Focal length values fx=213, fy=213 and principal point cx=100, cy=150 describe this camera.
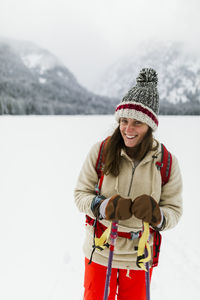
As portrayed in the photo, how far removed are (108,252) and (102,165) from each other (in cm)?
66

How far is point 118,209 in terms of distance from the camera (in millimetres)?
1287

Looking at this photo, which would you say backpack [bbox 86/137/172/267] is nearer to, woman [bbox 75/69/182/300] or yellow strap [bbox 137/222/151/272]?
woman [bbox 75/69/182/300]

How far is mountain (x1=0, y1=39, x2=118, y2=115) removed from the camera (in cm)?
5694

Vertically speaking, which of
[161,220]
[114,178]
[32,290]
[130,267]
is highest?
[114,178]

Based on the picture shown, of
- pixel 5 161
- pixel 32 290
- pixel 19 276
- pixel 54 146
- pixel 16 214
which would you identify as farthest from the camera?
pixel 54 146

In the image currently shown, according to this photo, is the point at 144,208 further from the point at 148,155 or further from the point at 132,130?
the point at 132,130

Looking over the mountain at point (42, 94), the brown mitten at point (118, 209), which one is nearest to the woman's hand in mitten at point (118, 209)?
the brown mitten at point (118, 209)

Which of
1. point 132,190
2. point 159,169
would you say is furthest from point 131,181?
point 159,169

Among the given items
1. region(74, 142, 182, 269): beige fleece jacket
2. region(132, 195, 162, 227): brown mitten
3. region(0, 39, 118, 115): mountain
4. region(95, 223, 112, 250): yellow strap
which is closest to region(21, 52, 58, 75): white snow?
region(0, 39, 118, 115): mountain

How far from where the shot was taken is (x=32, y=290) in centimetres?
260

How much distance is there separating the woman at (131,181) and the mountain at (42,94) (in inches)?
1971

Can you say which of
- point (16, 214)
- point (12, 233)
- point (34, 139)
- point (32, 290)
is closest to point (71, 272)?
point (32, 290)

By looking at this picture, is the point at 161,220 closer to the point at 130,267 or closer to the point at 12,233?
the point at 130,267

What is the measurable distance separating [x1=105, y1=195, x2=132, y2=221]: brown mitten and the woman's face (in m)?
0.41
